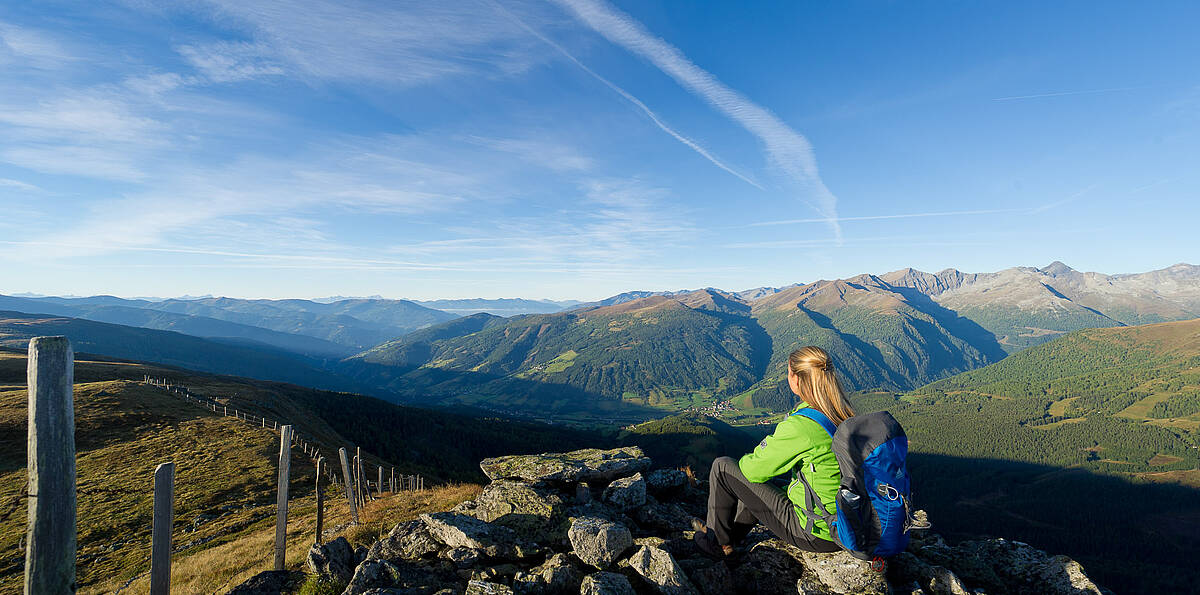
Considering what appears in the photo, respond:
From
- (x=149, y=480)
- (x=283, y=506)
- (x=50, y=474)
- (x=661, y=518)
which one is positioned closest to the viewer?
(x=50, y=474)

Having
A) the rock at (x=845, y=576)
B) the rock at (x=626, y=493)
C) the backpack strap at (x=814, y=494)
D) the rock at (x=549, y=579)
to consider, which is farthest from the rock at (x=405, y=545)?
the rock at (x=845, y=576)

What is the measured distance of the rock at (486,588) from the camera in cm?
898

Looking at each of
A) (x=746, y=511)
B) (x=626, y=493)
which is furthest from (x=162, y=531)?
(x=746, y=511)

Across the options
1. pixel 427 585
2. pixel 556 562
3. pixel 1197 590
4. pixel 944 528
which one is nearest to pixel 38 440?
pixel 427 585

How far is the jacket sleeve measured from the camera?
27.4 ft

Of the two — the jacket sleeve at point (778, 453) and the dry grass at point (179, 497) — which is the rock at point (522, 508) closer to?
the dry grass at point (179, 497)

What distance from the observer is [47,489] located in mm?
6348

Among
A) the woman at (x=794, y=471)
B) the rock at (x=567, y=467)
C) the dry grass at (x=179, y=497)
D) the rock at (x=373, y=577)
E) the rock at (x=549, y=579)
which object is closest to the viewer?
the woman at (x=794, y=471)

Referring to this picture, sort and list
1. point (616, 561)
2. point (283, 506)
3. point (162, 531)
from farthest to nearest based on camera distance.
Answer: point (283, 506) < point (616, 561) < point (162, 531)

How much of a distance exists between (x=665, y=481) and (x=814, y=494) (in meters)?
7.75

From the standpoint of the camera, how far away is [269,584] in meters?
10.5

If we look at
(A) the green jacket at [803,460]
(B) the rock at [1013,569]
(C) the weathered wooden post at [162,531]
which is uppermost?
(A) the green jacket at [803,460]

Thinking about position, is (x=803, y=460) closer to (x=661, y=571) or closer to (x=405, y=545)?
(x=661, y=571)

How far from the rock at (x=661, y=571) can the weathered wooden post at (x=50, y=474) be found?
9.21m
